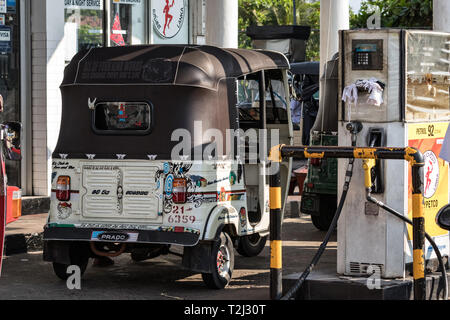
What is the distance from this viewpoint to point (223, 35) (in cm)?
1319

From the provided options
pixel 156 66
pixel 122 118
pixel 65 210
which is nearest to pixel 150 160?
pixel 122 118

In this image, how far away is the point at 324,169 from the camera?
40.2ft

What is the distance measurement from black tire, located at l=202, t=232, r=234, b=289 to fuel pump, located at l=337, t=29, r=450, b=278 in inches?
49.1

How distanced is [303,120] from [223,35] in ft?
25.1

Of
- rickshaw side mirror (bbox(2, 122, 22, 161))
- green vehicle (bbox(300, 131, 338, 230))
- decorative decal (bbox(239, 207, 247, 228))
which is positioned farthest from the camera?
green vehicle (bbox(300, 131, 338, 230))

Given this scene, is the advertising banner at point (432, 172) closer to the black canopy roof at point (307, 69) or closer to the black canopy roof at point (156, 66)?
the black canopy roof at point (156, 66)

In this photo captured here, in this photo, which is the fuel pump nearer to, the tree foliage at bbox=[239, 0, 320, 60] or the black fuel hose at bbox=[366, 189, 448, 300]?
the black fuel hose at bbox=[366, 189, 448, 300]

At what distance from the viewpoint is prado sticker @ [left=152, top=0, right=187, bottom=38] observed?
1614 cm

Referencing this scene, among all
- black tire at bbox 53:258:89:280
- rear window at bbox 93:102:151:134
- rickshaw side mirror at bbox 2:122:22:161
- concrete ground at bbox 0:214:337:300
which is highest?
rear window at bbox 93:102:151:134

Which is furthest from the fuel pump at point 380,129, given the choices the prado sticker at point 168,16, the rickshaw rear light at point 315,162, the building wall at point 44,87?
the prado sticker at point 168,16

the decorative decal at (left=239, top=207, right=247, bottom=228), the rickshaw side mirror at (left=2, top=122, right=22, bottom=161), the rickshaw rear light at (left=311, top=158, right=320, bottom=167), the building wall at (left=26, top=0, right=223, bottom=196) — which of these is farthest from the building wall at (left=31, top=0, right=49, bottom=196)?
the rickshaw side mirror at (left=2, top=122, right=22, bottom=161)

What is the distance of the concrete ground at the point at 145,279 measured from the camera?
8609mm
